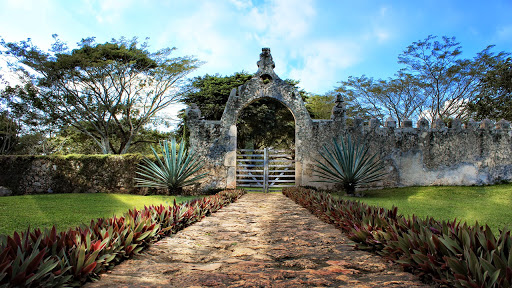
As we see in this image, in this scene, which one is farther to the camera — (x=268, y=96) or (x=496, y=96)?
(x=496, y=96)

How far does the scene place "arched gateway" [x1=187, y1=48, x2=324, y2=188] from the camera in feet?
33.7

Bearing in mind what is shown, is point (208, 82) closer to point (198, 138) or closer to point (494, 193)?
point (198, 138)

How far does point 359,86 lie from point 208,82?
11405mm

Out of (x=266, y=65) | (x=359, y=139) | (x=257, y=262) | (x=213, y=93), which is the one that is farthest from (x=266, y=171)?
(x=213, y=93)

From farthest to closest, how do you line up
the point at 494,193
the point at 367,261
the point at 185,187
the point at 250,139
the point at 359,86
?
the point at 359,86 → the point at 250,139 → the point at 185,187 → the point at 494,193 → the point at 367,261

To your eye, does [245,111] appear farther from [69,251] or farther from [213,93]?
[69,251]

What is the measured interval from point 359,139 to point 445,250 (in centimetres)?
879

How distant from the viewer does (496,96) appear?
16.7 metres

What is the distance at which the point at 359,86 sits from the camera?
2370 cm

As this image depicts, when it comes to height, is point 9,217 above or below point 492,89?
below

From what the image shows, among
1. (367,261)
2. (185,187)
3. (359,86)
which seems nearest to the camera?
(367,261)

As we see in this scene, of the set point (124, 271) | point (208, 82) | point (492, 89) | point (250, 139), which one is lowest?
point (124, 271)

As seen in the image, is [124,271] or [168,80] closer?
[124,271]

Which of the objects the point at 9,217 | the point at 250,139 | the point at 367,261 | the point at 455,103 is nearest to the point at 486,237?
the point at 367,261
